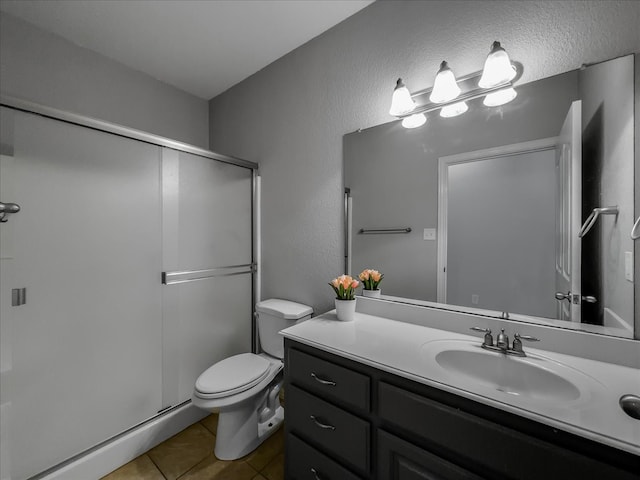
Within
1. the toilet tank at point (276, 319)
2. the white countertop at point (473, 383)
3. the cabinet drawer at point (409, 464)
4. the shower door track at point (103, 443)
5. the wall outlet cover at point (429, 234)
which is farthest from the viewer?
the toilet tank at point (276, 319)

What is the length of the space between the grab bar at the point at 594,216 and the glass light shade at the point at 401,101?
91 centimetres

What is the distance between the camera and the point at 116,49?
6.31 feet

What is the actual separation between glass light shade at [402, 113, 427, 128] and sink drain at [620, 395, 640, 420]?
51.0 inches

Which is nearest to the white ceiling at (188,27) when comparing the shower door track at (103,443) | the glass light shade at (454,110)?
the glass light shade at (454,110)

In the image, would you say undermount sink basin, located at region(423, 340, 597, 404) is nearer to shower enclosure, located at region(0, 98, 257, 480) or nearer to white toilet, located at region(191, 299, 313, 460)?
white toilet, located at region(191, 299, 313, 460)

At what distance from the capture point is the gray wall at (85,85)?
5.34ft

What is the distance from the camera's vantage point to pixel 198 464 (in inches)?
59.7

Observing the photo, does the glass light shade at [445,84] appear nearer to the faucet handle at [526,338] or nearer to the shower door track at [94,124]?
the faucet handle at [526,338]

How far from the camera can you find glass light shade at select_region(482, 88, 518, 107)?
1182mm

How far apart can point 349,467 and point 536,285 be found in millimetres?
1073

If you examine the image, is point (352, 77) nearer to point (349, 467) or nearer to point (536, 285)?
point (536, 285)

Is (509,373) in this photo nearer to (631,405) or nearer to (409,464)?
(631,405)

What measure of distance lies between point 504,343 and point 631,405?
367 millimetres

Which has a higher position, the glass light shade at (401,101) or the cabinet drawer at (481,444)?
the glass light shade at (401,101)
